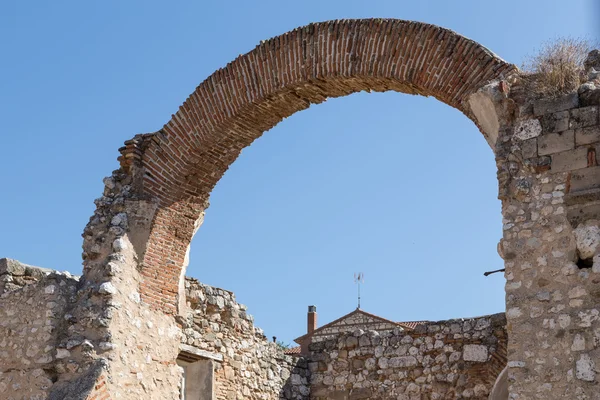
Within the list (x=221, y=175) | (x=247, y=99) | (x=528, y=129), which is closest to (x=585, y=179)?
(x=528, y=129)

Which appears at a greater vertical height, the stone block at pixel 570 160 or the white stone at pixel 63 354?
the stone block at pixel 570 160

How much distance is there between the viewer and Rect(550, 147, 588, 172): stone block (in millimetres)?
7215

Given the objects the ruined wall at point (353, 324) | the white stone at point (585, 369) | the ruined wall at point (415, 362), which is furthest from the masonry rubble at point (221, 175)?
the ruined wall at point (353, 324)

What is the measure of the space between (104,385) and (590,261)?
178 inches

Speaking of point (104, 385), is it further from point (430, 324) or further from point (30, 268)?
point (430, 324)

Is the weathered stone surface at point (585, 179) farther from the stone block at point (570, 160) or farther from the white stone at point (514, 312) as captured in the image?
the white stone at point (514, 312)

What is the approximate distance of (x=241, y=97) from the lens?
954cm

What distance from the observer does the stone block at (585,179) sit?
711 centimetres

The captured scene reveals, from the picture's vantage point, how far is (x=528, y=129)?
7.53 meters

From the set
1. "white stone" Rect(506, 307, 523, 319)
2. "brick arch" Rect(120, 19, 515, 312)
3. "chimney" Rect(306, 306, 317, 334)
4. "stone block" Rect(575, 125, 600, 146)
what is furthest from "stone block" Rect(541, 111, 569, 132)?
"chimney" Rect(306, 306, 317, 334)

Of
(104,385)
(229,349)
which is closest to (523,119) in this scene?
(104,385)

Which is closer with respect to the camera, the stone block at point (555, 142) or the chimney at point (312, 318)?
the stone block at point (555, 142)

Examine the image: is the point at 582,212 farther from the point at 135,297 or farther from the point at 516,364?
the point at 135,297

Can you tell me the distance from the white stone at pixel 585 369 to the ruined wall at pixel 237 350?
5216 mm
